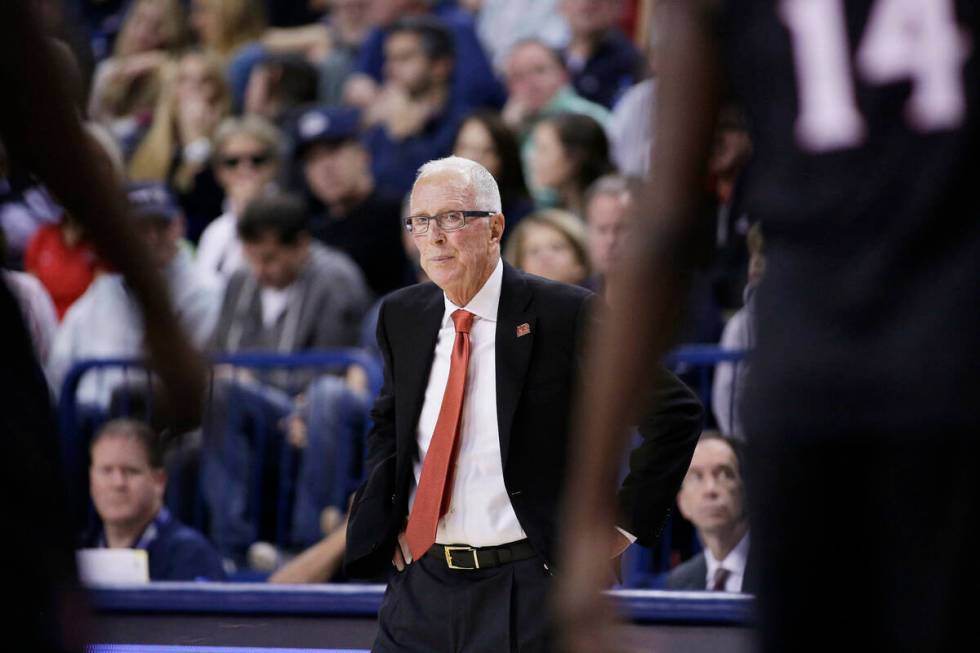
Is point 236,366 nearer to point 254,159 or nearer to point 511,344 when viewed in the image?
point 254,159

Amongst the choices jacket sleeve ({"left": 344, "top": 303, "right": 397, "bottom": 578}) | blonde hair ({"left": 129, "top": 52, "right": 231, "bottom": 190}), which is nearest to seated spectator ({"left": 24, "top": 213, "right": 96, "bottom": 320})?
blonde hair ({"left": 129, "top": 52, "right": 231, "bottom": 190})

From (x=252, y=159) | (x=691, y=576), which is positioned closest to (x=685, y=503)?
(x=691, y=576)

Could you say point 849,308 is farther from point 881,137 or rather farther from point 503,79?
point 503,79

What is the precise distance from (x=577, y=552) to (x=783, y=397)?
34 cm

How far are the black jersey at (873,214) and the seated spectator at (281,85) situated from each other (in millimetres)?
9024

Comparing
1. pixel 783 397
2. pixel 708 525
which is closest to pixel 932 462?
pixel 783 397

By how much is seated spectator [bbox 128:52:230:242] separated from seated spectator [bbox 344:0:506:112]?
0.93 metres

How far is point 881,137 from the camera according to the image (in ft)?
5.72

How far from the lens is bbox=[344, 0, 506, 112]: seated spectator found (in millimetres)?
9922

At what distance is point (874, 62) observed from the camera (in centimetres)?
174

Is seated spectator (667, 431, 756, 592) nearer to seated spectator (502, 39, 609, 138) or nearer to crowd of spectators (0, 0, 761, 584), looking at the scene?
crowd of spectators (0, 0, 761, 584)

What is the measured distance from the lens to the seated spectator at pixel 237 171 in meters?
9.26

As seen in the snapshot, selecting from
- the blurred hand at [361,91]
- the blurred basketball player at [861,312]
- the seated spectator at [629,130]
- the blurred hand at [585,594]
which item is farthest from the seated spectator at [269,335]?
the blurred basketball player at [861,312]

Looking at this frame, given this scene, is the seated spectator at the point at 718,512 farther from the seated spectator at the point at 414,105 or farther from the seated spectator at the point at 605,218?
A: the seated spectator at the point at 414,105
